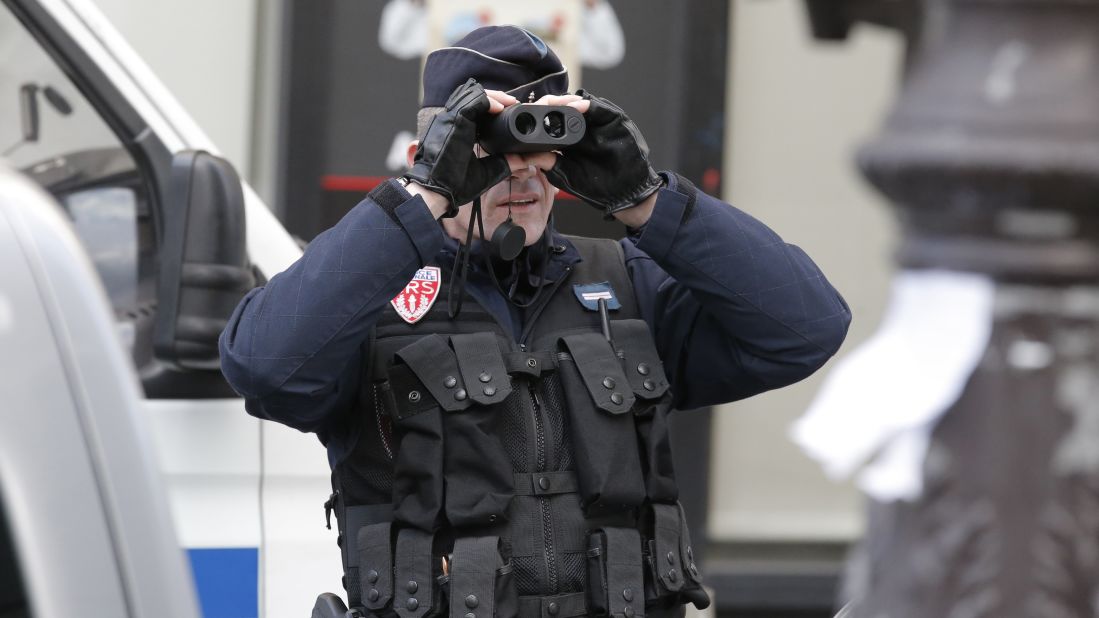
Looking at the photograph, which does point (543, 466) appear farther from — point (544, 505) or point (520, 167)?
point (520, 167)

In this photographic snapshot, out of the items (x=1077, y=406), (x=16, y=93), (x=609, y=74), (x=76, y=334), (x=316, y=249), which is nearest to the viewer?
(x=1077, y=406)

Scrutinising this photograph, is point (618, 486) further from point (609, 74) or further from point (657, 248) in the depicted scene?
point (609, 74)

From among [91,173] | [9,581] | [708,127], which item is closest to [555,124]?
[91,173]

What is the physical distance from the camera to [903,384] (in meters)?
1.09

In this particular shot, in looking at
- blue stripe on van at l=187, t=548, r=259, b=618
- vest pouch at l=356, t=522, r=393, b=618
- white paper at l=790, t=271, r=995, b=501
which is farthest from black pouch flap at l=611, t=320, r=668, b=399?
white paper at l=790, t=271, r=995, b=501

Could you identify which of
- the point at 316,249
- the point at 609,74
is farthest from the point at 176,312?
the point at 609,74

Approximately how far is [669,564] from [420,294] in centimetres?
57

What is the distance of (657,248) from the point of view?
228 cm

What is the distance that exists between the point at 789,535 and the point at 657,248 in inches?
120

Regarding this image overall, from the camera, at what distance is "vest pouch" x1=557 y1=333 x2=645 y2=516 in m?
2.19

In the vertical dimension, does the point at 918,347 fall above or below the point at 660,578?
above

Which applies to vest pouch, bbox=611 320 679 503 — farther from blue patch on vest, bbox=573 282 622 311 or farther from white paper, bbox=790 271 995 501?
white paper, bbox=790 271 995 501

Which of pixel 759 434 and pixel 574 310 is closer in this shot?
pixel 574 310

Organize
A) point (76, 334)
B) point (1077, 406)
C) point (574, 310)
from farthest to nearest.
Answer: point (574, 310) < point (76, 334) < point (1077, 406)
